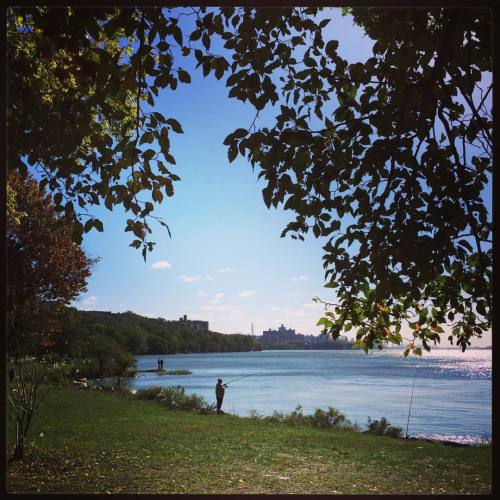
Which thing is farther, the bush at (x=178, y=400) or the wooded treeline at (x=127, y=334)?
the wooded treeline at (x=127, y=334)

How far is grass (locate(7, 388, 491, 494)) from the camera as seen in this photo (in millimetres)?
4547

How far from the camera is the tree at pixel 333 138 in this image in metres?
2.70

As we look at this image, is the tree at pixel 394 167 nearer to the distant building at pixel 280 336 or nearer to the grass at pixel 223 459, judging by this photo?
the grass at pixel 223 459

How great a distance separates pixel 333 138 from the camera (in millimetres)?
3721

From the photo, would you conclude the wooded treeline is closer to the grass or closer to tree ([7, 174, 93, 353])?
tree ([7, 174, 93, 353])

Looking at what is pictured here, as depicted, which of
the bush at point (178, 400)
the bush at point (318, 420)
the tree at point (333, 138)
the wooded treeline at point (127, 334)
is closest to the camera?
the tree at point (333, 138)

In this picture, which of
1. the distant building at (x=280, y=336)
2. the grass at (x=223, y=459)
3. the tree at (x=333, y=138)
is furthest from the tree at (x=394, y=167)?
the distant building at (x=280, y=336)

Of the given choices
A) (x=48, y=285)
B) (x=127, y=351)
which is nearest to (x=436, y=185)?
(x=48, y=285)

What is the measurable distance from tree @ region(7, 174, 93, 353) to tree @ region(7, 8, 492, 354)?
12.4 feet

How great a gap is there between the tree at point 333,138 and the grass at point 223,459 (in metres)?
1.79

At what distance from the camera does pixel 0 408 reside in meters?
2.16

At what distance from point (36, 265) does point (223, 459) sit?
3.96 metres

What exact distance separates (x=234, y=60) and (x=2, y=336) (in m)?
2.13

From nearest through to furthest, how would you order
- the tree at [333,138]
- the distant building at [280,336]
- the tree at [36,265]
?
1. the tree at [333,138]
2. the tree at [36,265]
3. the distant building at [280,336]
